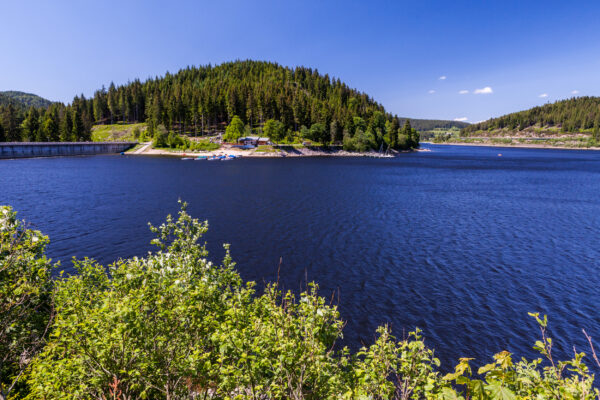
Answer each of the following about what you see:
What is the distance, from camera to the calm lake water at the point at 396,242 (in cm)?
2270

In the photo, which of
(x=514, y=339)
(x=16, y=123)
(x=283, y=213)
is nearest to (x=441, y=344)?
(x=514, y=339)

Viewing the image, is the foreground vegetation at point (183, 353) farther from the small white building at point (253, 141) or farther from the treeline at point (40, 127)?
the treeline at point (40, 127)

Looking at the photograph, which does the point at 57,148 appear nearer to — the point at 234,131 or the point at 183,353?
the point at 234,131

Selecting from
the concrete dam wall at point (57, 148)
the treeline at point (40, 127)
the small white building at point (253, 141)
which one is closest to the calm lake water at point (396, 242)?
the concrete dam wall at point (57, 148)

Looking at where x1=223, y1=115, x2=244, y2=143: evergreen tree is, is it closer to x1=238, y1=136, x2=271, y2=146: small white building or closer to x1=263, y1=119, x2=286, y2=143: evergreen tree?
x1=238, y1=136, x2=271, y2=146: small white building

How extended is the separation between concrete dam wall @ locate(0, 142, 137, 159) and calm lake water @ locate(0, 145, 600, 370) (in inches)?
3343

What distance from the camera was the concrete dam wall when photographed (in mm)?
138375

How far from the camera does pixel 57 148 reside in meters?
155

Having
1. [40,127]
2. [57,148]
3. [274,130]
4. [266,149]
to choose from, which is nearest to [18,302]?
[266,149]

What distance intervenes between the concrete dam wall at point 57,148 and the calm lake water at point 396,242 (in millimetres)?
84909

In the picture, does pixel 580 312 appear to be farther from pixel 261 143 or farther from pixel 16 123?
pixel 16 123

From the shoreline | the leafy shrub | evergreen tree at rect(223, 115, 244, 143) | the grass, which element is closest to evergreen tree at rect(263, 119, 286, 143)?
the grass

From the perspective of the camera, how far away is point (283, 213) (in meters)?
51.0

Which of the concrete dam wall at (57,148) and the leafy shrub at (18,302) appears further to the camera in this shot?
the concrete dam wall at (57,148)
